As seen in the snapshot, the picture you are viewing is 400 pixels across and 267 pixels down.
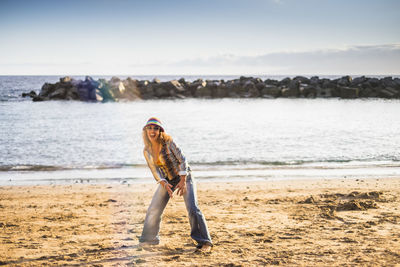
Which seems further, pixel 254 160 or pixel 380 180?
pixel 254 160

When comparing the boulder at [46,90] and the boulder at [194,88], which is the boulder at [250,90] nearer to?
the boulder at [194,88]

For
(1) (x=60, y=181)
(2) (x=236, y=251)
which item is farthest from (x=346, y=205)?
(1) (x=60, y=181)

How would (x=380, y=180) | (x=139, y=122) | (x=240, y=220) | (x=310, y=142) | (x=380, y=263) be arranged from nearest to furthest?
(x=380, y=263) → (x=240, y=220) → (x=380, y=180) → (x=310, y=142) → (x=139, y=122)

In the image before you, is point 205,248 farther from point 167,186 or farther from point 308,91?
point 308,91

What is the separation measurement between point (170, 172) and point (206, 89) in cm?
4014

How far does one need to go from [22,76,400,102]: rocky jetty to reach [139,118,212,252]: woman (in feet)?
117

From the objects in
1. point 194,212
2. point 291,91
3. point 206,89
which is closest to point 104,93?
point 206,89

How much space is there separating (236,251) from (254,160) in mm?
7833

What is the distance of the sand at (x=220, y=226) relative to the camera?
447cm

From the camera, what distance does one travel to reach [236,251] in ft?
15.3

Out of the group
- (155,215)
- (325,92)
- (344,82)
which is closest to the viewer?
(155,215)

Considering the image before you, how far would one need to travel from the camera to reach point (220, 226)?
18.8 feet

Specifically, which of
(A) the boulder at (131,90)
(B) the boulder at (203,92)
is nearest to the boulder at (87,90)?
(A) the boulder at (131,90)

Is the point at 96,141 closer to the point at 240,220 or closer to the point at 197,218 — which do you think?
the point at 240,220
